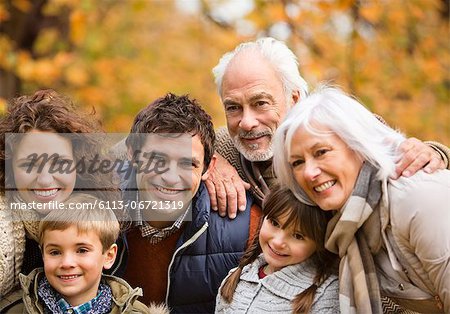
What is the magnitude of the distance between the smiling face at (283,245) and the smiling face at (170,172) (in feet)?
1.49

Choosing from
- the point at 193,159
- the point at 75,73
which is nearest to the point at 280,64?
the point at 193,159

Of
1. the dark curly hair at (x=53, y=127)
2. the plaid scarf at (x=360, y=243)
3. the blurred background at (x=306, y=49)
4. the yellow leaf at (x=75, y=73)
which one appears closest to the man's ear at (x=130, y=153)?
the dark curly hair at (x=53, y=127)

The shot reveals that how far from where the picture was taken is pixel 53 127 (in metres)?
3.29

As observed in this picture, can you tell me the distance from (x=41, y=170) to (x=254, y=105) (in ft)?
3.90

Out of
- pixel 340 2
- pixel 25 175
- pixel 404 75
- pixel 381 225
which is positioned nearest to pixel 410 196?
pixel 381 225

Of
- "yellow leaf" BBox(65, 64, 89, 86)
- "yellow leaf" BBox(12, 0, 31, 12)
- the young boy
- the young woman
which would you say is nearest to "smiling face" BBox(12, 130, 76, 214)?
the young woman

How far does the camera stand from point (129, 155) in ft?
11.6

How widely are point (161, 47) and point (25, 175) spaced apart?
456 inches

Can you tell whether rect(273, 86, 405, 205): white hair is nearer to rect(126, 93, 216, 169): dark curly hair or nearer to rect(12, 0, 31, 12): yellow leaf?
rect(126, 93, 216, 169): dark curly hair

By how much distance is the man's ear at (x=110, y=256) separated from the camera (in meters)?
3.21

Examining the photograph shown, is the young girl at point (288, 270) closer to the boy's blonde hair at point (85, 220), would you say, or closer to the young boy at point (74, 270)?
the young boy at point (74, 270)

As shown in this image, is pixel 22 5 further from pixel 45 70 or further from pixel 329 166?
pixel 329 166

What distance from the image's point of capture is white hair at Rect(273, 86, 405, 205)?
9.44ft

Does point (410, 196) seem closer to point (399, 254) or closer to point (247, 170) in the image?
point (399, 254)
